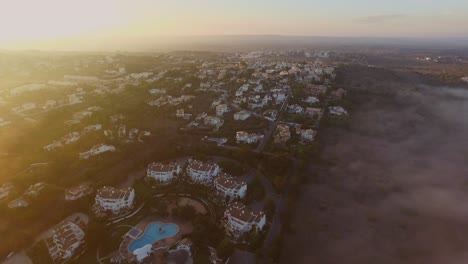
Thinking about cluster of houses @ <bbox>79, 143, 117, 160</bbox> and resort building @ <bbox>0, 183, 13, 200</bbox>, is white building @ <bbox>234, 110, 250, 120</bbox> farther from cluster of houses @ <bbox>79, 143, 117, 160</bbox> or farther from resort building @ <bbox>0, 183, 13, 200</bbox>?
resort building @ <bbox>0, 183, 13, 200</bbox>

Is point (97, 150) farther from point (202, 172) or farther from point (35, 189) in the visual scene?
point (202, 172)

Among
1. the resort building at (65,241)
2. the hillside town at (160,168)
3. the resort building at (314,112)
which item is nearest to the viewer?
the resort building at (65,241)

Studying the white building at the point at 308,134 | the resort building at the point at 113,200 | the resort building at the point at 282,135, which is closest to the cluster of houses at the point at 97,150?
the resort building at the point at 113,200

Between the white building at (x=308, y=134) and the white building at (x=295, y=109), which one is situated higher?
the white building at (x=295, y=109)

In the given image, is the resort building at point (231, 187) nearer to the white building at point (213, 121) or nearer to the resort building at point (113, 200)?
the resort building at point (113, 200)

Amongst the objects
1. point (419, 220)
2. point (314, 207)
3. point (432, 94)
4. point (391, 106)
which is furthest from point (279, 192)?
point (432, 94)

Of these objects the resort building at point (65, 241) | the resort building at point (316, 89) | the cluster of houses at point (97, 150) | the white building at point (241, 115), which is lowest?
the resort building at point (65, 241)
